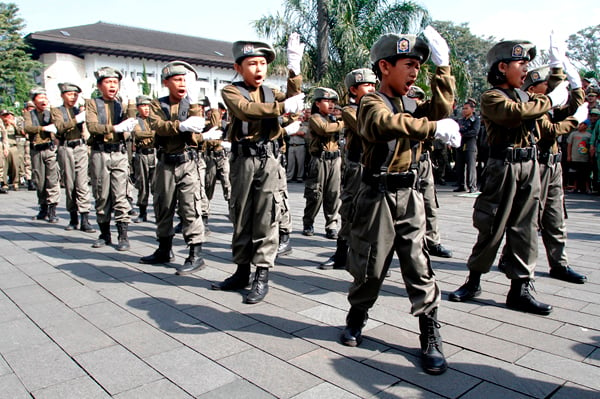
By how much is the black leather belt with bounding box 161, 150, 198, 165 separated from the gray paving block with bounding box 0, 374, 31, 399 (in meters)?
2.86

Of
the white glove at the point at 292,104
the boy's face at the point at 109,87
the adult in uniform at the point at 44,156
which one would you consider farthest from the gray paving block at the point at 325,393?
the adult in uniform at the point at 44,156

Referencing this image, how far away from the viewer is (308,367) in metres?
3.10

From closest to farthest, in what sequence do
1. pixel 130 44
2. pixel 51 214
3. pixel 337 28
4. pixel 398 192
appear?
pixel 398 192
pixel 51 214
pixel 337 28
pixel 130 44

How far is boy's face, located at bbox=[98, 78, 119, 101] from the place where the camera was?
21.5 feet

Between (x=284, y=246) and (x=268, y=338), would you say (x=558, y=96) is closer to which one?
(x=268, y=338)

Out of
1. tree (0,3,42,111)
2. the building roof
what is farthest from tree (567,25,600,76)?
tree (0,3,42,111)

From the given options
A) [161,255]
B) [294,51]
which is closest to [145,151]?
[161,255]

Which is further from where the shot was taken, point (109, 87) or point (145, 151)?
point (145, 151)

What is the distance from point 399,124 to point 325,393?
64.6 inches

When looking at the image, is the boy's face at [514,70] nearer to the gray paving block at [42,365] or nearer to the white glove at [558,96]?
the white glove at [558,96]

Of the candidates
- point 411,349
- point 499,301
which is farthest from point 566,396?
point 499,301

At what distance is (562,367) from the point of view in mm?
3057

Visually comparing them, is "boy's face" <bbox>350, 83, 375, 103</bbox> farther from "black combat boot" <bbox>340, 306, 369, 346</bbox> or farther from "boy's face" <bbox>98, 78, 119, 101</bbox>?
"boy's face" <bbox>98, 78, 119, 101</bbox>

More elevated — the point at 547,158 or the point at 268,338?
the point at 547,158
